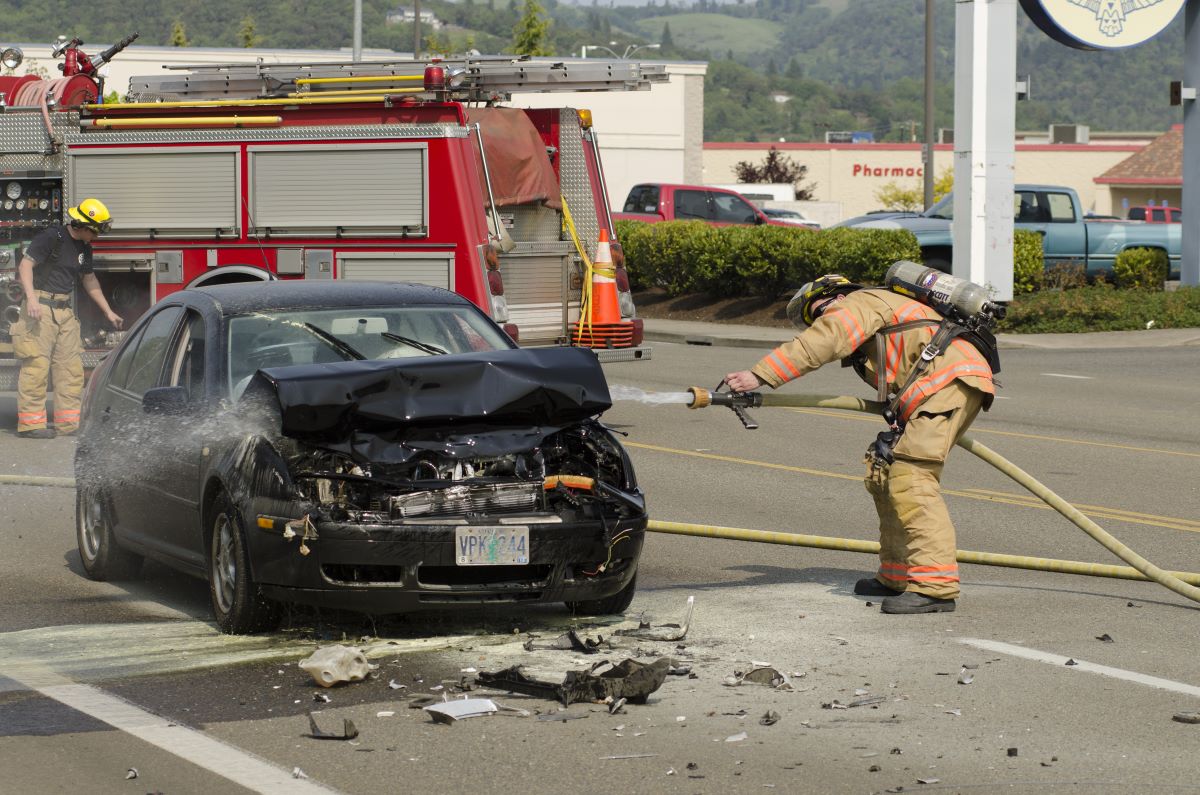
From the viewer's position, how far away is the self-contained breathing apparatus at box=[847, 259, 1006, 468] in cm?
780

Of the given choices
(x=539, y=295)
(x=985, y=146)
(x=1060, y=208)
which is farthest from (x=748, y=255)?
(x=539, y=295)

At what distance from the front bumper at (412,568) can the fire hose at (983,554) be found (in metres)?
0.91

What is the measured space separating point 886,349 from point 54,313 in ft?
28.4

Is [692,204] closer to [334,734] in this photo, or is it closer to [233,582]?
[233,582]

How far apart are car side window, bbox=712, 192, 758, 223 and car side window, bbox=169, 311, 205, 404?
81.9 ft

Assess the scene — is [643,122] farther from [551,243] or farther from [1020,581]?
[1020,581]

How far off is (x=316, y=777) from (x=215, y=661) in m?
1.65

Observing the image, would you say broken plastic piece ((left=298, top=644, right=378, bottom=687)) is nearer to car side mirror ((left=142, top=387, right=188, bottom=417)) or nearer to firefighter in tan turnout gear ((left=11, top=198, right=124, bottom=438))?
car side mirror ((left=142, top=387, right=188, bottom=417))

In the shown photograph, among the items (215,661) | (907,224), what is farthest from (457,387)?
(907,224)

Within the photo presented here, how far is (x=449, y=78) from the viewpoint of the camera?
47.2ft

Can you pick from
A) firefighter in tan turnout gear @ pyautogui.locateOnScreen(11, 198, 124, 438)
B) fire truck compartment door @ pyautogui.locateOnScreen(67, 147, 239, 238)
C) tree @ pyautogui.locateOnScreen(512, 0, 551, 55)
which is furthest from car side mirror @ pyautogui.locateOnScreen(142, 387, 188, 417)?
tree @ pyautogui.locateOnScreen(512, 0, 551, 55)

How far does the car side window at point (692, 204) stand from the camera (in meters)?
32.8

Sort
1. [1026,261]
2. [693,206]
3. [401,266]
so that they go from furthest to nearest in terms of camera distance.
A: [693,206], [1026,261], [401,266]

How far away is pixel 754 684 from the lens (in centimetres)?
651
